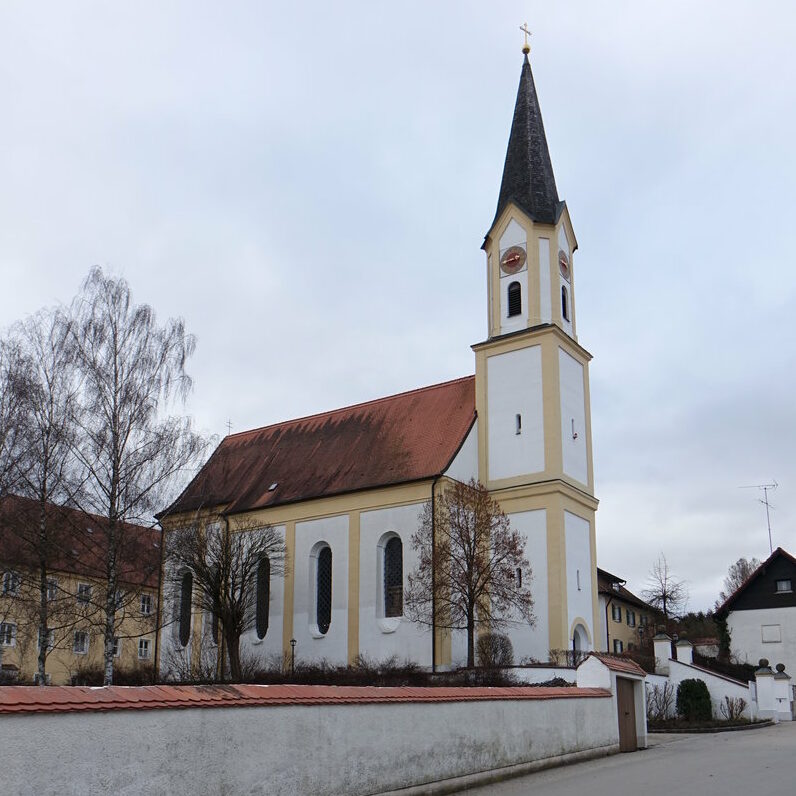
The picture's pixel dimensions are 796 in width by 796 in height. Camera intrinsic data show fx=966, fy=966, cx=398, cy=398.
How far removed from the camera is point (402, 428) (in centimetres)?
3756

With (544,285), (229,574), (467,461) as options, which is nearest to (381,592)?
(229,574)

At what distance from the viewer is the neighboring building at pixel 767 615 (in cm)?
4700

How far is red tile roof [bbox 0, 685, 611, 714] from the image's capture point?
838cm

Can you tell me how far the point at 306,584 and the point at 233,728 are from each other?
87.7 ft

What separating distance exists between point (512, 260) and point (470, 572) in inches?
496

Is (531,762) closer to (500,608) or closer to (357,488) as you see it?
(500,608)

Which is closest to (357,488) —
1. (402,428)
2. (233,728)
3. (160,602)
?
(402,428)

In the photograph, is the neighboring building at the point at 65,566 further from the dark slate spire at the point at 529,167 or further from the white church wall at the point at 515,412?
the dark slate spire at the point at 529,167

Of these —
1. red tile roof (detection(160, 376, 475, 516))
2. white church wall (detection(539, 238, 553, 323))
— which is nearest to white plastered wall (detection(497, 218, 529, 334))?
white church wall (detection(539, 238, 553, 323))

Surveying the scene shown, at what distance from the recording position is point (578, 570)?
32.9m

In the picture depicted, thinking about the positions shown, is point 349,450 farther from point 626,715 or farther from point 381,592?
point 626,715

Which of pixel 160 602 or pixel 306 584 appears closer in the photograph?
pixel 160 602

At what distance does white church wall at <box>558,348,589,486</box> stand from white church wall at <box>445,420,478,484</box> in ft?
10.6

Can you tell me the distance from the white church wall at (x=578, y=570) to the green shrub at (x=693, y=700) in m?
3.17
